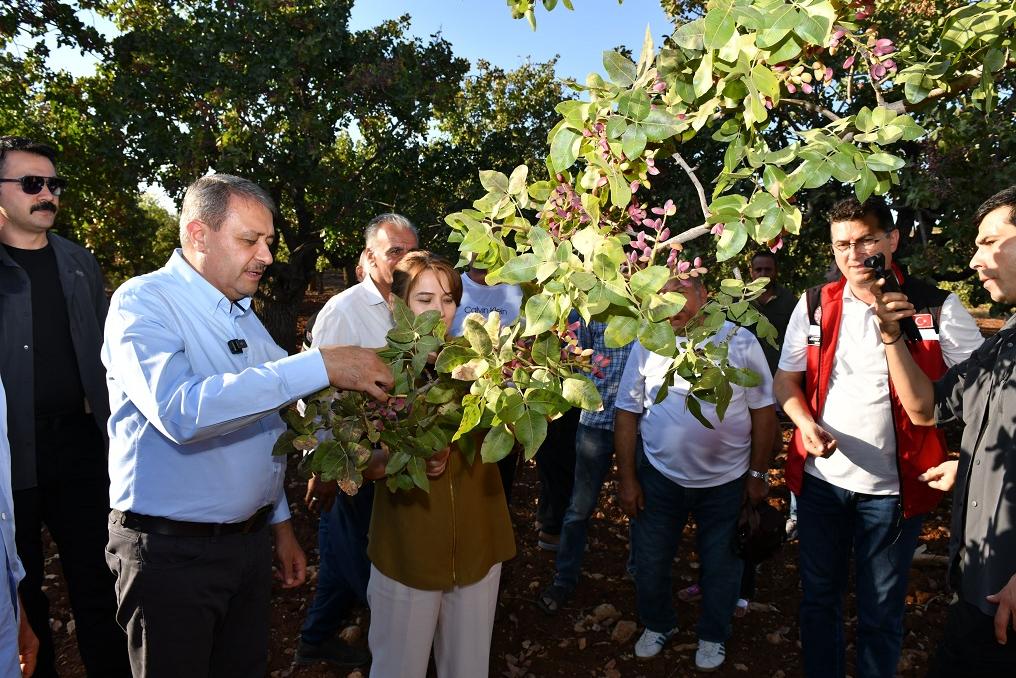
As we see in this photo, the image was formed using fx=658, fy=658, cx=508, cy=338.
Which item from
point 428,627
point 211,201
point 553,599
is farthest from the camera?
point 553,599

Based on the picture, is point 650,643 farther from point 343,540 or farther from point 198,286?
point 198,286

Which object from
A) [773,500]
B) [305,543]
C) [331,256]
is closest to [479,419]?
[305,543]

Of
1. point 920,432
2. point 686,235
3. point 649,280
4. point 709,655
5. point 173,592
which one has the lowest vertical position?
point 709,655

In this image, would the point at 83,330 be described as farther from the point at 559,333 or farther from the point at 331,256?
the point at 331,256

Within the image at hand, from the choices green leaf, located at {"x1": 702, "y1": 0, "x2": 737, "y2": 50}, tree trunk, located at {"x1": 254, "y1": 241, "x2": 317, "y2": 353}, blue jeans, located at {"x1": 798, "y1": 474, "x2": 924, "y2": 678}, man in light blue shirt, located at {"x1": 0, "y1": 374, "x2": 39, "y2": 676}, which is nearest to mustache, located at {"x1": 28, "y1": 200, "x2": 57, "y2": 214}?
man in light blue shirt, located at {"x1": 0, "y1": 374, "x2": 39, "y2": 676}

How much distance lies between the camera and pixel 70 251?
3600 millimetres

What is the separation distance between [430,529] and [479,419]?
4.52 feet

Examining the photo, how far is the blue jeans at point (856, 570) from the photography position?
3098 millimetres

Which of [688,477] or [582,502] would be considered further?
[582,502]

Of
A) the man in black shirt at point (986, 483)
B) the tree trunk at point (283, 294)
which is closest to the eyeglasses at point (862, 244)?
the man in black shirt at point (986, 483)

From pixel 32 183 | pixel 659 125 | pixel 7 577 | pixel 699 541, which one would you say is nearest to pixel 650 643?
pixel 699 541

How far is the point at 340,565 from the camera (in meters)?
3.71

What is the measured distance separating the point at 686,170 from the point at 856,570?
2.55 meters

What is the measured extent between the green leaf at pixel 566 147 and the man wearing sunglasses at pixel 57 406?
3.06 metres
